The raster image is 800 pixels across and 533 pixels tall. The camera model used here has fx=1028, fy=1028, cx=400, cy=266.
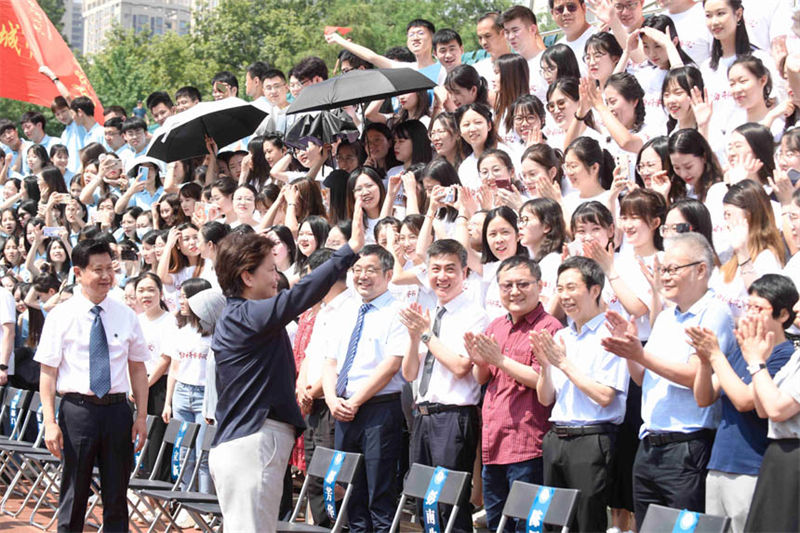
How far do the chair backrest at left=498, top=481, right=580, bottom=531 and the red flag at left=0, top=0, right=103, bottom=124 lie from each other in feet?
39.3

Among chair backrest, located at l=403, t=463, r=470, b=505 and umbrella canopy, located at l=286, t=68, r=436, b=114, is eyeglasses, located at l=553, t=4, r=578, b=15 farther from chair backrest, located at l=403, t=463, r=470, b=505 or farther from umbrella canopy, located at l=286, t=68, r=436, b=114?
chair backrest, located at l=403, t=463, r=470, b=505

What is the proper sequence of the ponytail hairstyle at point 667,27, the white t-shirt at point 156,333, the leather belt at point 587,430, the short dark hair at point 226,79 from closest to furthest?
1. the leather belt at point 587,430
2. the ponytail hairstyle at point 667,27
3. the white t-shirt at point 156,333
4. the short dark hair at point 226,79

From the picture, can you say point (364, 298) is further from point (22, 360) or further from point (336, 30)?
point (22, 360)

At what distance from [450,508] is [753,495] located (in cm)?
219

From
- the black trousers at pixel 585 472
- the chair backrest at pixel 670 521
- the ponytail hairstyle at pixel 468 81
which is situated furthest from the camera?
the ponytail hairstyle at pixel 468 81

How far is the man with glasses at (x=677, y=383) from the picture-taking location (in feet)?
16.8

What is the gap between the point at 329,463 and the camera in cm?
663

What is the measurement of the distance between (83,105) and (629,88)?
32.2ft

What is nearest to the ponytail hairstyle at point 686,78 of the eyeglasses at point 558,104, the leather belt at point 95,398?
the eyeglasses at point 558,104

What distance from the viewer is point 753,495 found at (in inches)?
182

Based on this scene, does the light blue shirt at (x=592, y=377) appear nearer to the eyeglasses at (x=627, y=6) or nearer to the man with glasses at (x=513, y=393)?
the man with glasses at (x=513, y=393)

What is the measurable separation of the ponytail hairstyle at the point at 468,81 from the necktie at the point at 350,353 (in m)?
2.81

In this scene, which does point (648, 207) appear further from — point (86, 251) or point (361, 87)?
point (361, 87)

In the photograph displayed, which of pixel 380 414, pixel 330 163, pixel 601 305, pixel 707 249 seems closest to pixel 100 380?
pixel 380 414
